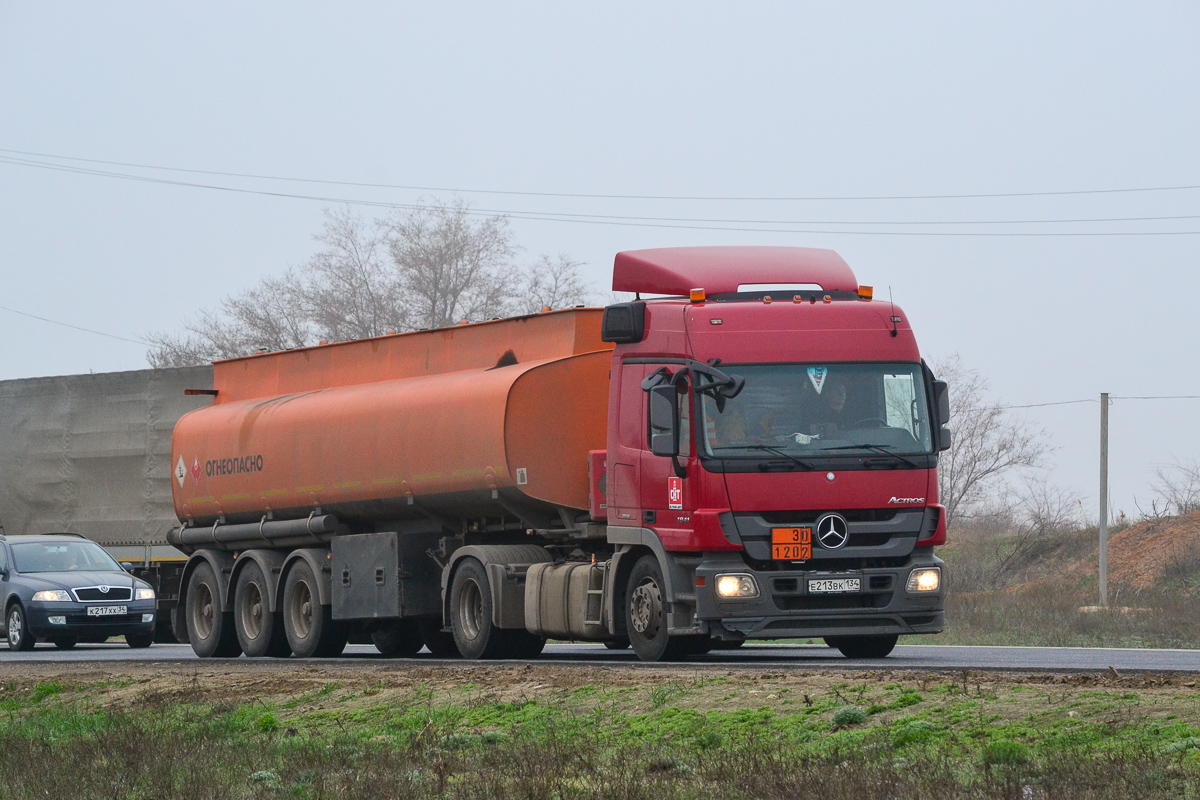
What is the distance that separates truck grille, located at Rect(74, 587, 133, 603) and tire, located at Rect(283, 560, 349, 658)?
491 centimetres

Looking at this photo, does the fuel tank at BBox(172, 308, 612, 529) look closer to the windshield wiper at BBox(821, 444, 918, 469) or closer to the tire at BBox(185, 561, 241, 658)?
the tire at BBox(185, 561, 241, 658)

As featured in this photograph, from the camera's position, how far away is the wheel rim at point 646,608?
1555 cm

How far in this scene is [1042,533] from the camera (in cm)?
5072

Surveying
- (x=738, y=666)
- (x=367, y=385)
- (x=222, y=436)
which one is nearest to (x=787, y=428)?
(x=738, y=666)

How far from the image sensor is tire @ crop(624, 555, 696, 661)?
1538 cm

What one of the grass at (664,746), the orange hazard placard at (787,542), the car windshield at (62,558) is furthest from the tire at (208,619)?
the orange hazard placard at (787,542)

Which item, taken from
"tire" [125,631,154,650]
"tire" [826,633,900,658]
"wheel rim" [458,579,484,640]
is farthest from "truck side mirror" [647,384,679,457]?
"tire" [125,631,154,650]

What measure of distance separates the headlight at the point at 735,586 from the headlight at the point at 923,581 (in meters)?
1.43

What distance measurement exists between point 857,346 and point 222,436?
10.6 meters

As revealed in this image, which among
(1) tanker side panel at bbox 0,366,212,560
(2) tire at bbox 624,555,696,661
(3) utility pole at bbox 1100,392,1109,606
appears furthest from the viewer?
(3) utility pole at bbox 1100,392,1109,606

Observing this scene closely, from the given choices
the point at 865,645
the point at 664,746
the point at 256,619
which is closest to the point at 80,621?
the point at 256,619

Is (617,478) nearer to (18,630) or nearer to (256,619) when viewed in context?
(256,619)

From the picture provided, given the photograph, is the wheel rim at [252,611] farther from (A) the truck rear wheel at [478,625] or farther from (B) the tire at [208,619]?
(A) the truck rear wheel at [478,625]

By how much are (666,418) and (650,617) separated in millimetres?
1898
